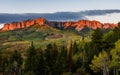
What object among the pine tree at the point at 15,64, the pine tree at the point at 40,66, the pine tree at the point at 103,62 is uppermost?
the pine tree at the point at 103,62

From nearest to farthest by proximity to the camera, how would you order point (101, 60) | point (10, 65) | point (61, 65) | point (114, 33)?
point (101, 60), point (61, 65), point (114, 33), point (10, 65)

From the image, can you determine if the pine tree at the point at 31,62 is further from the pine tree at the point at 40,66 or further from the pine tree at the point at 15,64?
the pine tree at the point at 15,64

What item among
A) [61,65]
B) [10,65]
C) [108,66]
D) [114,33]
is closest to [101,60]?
[108,66]

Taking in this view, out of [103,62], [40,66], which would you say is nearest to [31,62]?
[40,66]

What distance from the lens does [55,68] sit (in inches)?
4761

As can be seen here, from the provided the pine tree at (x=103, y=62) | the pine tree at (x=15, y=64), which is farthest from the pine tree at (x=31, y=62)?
the pine tree at (x=103, y=62)

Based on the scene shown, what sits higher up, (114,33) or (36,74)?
(114,33)

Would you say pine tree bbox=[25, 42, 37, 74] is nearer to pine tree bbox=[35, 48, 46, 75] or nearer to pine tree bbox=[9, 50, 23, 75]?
pine tree bbox=[35, 48, 46, 75]

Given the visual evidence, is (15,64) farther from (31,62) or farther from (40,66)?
(40,66)

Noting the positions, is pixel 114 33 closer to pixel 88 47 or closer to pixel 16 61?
pixel 88 47

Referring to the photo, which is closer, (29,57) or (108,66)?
(108,66)

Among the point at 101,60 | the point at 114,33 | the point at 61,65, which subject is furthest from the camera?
the point at 114,33

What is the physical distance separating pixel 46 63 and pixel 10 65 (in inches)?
1231

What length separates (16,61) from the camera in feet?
513
